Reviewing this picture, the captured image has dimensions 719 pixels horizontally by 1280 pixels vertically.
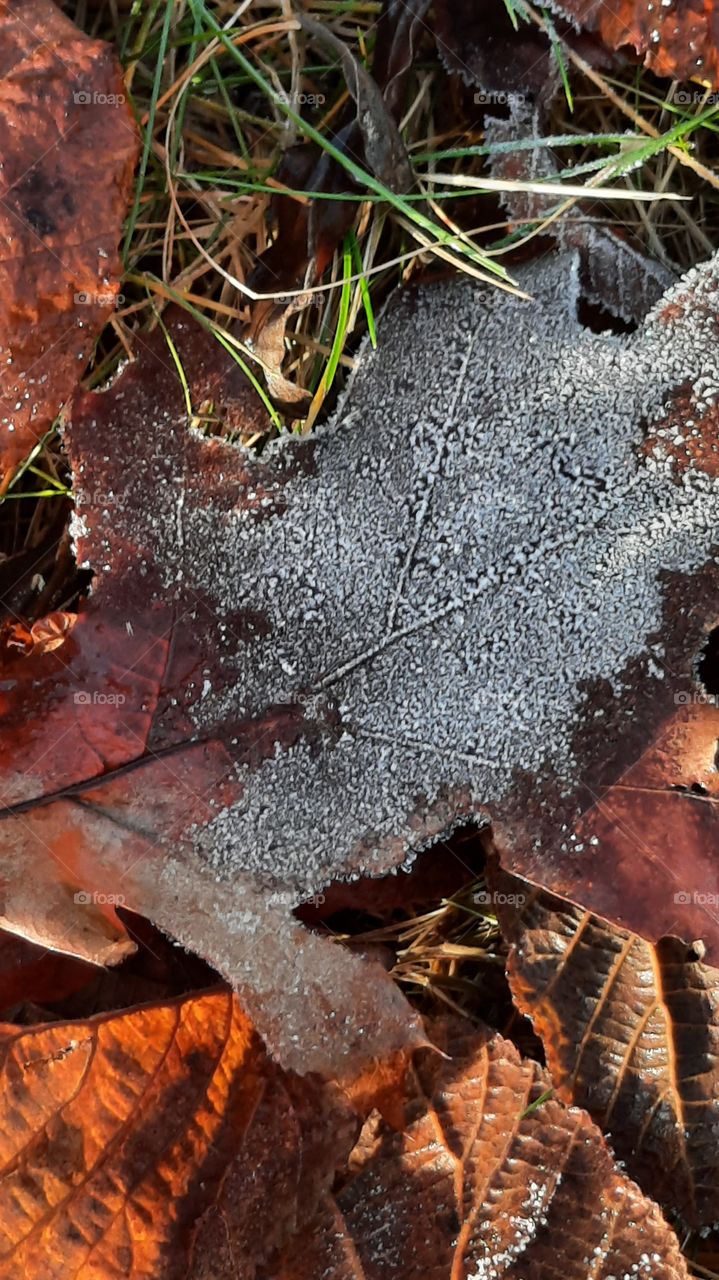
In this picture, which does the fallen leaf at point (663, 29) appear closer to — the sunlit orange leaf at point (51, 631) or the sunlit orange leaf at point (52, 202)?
the sunlit orange leaf at point (52, 202)

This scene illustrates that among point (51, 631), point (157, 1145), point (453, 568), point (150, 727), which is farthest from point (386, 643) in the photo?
point (157, 1145)

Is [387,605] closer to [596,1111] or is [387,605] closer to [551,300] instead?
[551,300]

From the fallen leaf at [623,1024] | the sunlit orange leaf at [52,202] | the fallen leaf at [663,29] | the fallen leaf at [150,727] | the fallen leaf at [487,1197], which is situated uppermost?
the fallen leaf at [663,29]

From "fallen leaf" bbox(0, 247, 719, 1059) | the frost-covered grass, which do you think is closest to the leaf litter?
"fallen leaf" bbox(0, 247, 719, 1059)

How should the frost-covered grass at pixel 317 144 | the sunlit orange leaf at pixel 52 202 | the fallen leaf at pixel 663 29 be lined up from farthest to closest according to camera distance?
the frost-covered grass at pixel 317 144 → the fallen leaf at pixel 663 29 → the sunlit orange leaf at pixel 52 202

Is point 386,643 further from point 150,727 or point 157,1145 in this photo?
point 157,1145

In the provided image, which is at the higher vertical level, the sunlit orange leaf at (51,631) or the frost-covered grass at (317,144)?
the frost-covered grass at (317,144)

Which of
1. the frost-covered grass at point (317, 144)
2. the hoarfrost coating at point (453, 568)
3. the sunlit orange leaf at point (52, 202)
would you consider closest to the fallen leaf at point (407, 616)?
the hoarfrost coating at point (453, 568)
